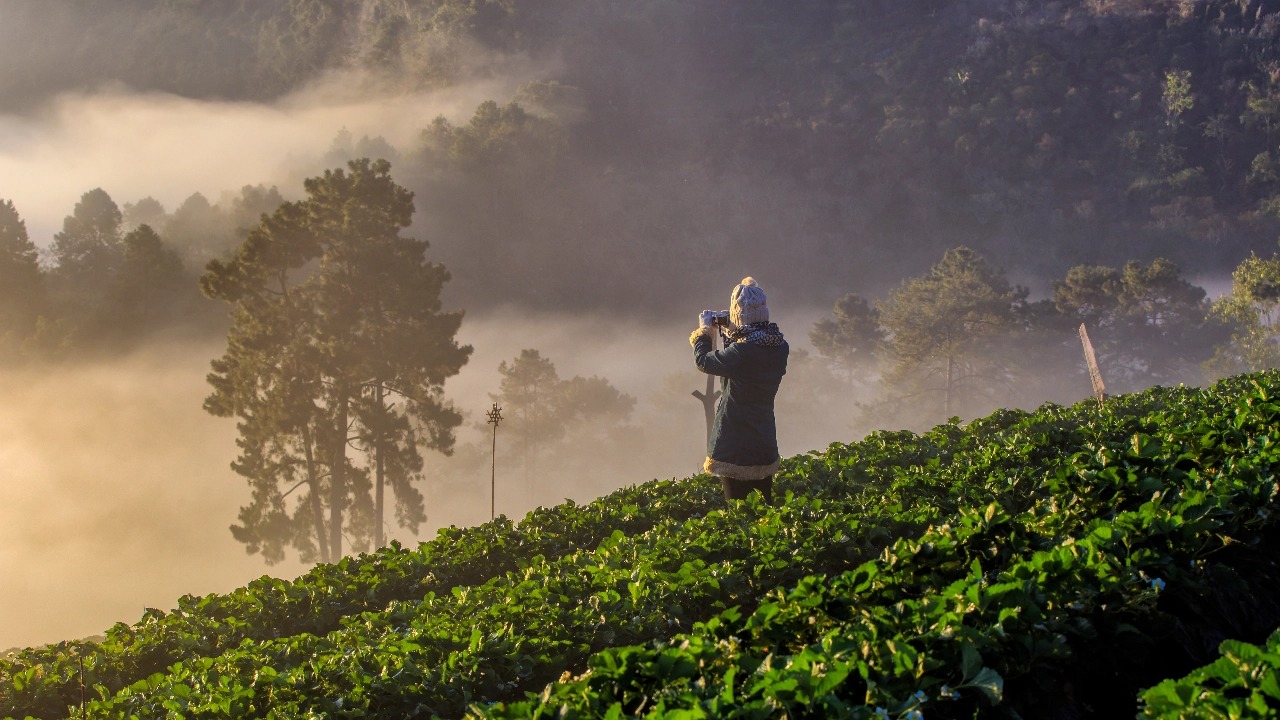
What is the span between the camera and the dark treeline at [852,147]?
11750cm

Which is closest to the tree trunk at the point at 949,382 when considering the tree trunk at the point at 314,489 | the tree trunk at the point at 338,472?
the tree trunk at the point at 338,472

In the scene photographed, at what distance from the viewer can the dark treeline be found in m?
118

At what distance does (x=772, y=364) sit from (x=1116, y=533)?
4.64m

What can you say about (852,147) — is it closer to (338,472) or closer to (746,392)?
(338,472)

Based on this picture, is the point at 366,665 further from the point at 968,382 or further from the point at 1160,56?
the point at 1160,56

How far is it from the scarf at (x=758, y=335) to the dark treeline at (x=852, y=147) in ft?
344

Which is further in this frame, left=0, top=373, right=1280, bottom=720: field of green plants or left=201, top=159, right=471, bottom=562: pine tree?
left=201, top=159, right=471, bottom=562: pine tree

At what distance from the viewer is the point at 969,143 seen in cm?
13100

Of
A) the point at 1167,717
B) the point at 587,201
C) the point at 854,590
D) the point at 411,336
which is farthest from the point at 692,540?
the point at 587,201

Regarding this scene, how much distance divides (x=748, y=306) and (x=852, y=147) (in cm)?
13416

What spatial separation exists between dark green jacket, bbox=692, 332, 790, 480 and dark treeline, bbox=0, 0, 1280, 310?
105046 millimetres

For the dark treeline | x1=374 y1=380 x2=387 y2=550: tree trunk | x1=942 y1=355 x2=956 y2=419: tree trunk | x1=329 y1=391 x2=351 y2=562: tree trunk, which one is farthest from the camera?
the dark treeline

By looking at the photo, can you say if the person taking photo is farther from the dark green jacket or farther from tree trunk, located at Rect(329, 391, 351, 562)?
tree trunk, located at Rect(329, 391, 351, 562)

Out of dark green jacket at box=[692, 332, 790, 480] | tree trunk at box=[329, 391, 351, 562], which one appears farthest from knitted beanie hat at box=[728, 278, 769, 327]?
tree trunk at box=[329, 391, 351, 562]
